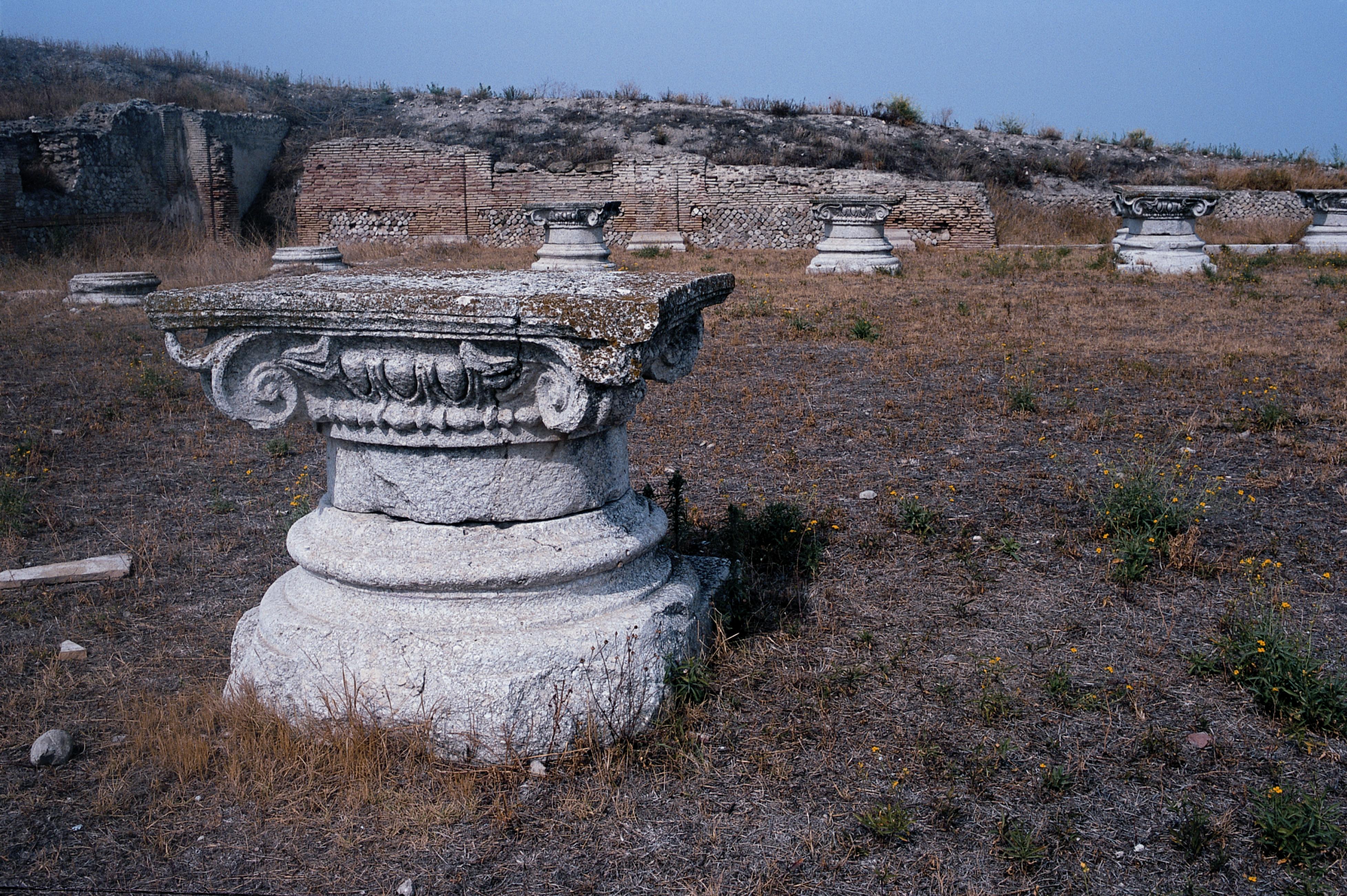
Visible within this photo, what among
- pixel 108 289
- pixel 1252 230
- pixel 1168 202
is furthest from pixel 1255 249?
pixel 108 289

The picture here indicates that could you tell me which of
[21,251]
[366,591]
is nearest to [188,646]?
[366,591]

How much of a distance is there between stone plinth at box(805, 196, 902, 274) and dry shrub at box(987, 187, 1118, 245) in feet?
20.6

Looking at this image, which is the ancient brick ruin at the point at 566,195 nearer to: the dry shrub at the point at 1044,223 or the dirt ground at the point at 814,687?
the dry shrub at the point at 1044,223

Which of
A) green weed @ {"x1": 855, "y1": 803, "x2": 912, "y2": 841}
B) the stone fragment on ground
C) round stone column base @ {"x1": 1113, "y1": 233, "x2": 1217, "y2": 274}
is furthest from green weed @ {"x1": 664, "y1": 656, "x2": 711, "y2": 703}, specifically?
round stone column base @ {"x1": 1113, "y1": 233, "x2": 1217, "y2": 274}

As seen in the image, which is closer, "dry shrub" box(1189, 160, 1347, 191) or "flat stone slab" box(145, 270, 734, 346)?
"flat stone slab" box(145, 270, 734, 346)

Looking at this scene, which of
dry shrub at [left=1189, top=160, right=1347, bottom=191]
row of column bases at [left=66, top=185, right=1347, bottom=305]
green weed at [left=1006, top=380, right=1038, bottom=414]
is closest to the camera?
green weed at [left=1006, top=380, right=1038, bottom=414]

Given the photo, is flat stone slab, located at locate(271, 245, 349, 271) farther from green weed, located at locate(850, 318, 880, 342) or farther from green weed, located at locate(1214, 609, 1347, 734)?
green weed, located at locate(1214, 609, 1347, 734)

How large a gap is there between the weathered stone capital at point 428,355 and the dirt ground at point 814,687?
89 cm

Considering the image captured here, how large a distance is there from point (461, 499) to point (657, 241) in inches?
740

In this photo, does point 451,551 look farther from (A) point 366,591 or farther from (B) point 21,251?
(B) point 21,251

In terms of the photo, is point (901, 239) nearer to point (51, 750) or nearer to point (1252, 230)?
point (1252, 230)

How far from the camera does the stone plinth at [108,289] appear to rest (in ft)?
40.9

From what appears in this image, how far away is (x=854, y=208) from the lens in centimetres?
1538

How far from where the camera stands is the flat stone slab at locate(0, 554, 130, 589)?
13.2 feet
